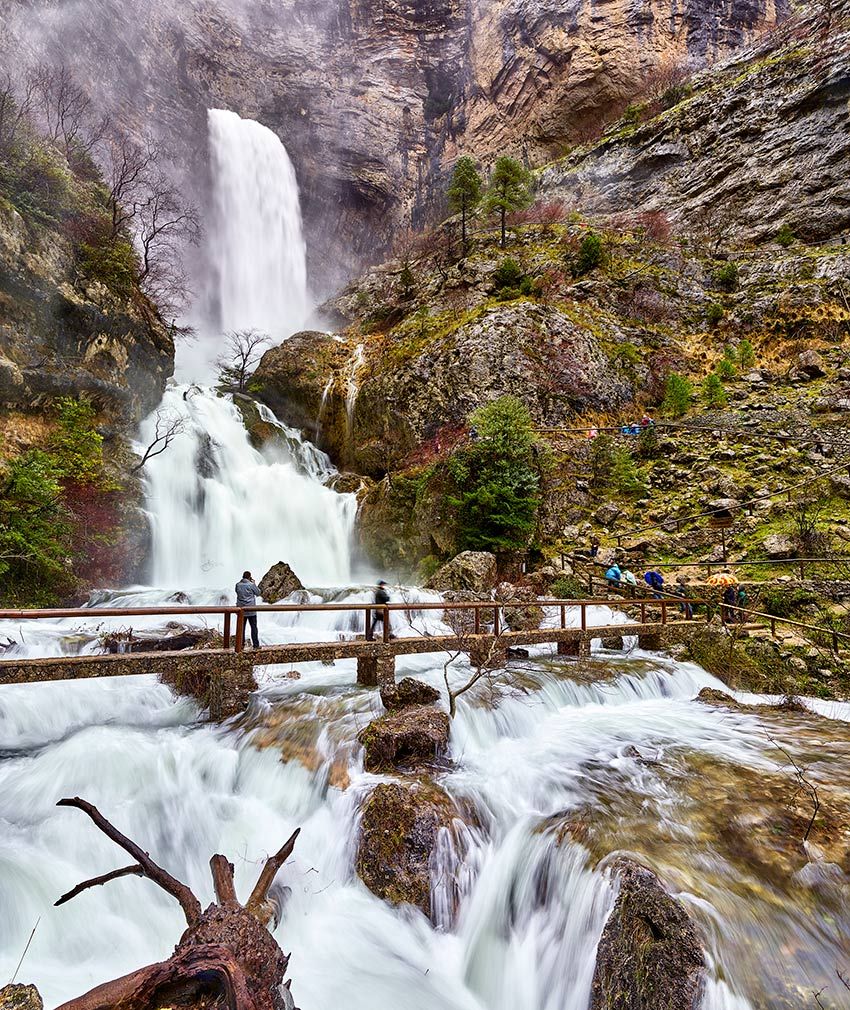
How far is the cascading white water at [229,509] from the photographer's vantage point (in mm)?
19923

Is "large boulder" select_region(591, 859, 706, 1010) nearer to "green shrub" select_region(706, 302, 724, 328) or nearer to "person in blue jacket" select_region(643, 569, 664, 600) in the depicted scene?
"person in blue jacket" select_region(643, 569, 664, 600)

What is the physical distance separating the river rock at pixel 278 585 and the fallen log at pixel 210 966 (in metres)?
13.9

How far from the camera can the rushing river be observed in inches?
162

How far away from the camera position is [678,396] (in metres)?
22.1

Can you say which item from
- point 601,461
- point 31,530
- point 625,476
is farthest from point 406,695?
point 601,461

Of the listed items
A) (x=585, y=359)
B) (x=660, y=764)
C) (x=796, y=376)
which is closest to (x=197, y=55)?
(x=585, y=359)

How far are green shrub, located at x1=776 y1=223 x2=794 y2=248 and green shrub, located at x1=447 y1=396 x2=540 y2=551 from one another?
20.9m

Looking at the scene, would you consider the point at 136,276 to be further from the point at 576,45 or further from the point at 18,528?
the point at 576,45

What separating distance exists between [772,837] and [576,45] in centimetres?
5932

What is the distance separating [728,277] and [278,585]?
96.2 ft

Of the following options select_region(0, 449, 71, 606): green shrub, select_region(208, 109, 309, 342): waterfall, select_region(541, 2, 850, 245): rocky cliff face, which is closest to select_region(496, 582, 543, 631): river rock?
select_region(0, 449, 71, 606): green shrub

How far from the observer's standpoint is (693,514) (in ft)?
53.2

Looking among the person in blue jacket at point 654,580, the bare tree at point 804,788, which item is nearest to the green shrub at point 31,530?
the bare tree at point 804,788

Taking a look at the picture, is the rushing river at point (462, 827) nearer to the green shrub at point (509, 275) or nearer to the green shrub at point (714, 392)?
the green shrub at point (714, 392)
